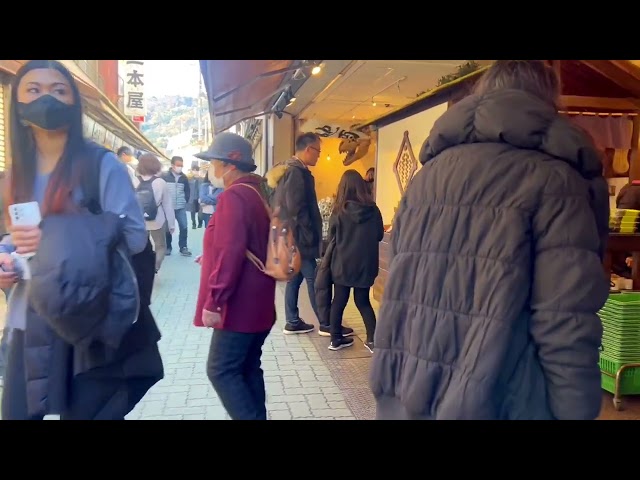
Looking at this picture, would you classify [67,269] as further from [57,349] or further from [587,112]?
[587,112]

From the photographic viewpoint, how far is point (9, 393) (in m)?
2.28

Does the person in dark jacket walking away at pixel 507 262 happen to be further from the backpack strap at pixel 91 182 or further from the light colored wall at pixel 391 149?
the light colored wall at pixel 391 149

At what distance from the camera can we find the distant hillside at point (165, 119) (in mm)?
2592

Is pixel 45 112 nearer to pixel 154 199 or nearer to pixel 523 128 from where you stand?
pixel 154 199

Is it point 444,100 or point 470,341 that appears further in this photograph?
point 444,100

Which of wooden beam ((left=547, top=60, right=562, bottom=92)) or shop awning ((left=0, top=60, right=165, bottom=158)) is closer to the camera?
wooden beam ((left=547, top=60, right=562, bottom=92))

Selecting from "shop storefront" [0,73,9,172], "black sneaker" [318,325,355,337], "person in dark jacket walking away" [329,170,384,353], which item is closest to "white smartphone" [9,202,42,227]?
"shop storefront" [0,73,9,172]

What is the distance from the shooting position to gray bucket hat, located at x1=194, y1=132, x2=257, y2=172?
8.29ft

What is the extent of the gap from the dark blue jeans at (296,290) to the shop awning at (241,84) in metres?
1.43

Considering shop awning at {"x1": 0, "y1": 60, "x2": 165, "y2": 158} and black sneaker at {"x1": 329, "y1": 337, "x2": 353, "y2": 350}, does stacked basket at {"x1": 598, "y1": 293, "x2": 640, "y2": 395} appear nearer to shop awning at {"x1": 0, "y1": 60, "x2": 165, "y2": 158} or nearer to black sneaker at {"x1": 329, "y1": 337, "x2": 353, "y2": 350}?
black sneaker at {"x1": 329, "y1": 337, "x2": 353, "y2": 350}

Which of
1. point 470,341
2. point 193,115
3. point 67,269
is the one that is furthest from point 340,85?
point 470,341

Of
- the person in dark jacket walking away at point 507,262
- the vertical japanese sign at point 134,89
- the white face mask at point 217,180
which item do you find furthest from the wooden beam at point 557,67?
the vertical japanese sign at point 134,89

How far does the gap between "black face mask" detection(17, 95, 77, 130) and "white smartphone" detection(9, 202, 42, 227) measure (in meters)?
0.35

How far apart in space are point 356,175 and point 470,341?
9.19 ft
